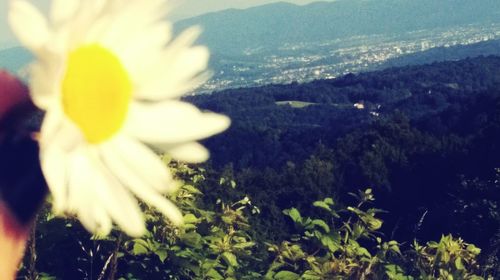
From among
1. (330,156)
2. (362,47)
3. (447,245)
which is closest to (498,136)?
(330,156)

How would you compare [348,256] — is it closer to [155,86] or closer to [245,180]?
[155,86]

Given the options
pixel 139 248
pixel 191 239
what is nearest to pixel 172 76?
pixel 139 248

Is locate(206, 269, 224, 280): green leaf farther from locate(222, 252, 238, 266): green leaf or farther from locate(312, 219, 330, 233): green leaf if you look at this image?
locate(312, 219, 330, 233): green leaf

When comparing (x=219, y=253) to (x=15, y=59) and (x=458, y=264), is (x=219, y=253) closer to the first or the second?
(x=458, y=264)

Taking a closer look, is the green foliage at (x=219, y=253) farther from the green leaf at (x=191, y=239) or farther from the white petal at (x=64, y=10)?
the white petal at (x=64, y=10)

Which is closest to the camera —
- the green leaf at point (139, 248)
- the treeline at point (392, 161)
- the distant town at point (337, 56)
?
the green leaf at point (139, 248)

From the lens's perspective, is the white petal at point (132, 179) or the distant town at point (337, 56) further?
the distant town at point (337, 56)

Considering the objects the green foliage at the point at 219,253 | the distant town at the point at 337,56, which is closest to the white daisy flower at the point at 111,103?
the green foliage at the point at 219,253
